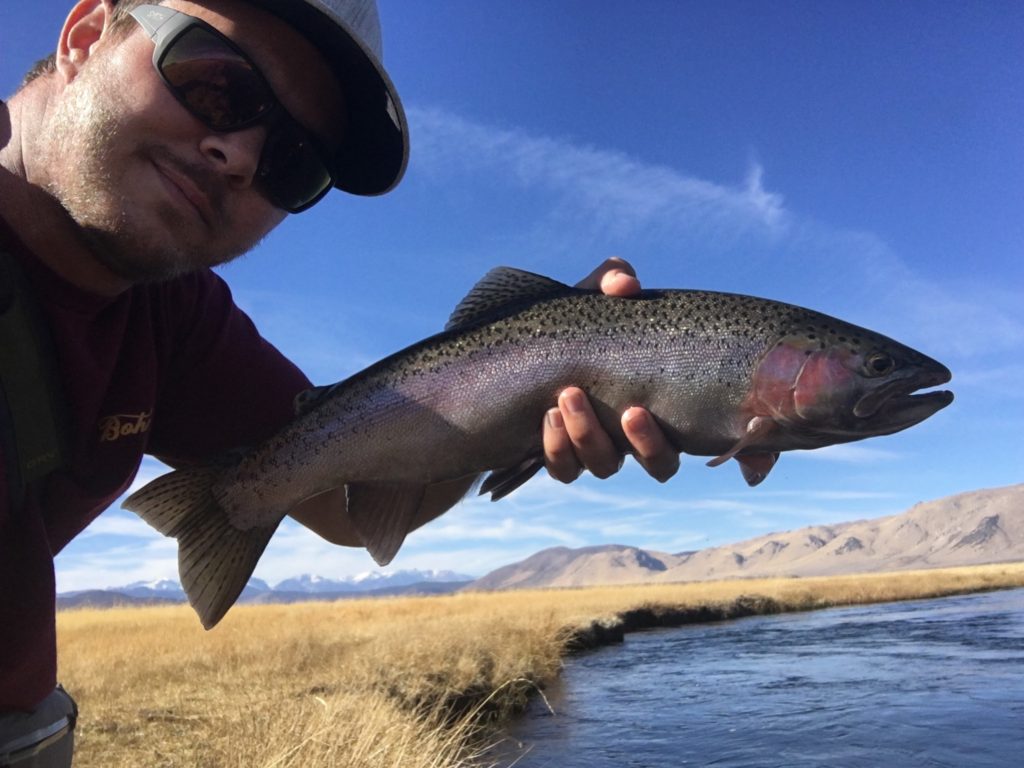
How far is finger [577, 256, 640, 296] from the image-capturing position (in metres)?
3.35

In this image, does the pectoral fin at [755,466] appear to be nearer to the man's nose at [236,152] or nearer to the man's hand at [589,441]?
the man's hand at [589,441]

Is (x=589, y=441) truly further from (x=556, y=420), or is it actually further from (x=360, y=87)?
(x=360, y=87)

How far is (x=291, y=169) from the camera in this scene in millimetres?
3006

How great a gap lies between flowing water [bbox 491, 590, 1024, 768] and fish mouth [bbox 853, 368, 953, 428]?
26.5 feet

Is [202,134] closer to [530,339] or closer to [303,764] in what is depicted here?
[530,339]

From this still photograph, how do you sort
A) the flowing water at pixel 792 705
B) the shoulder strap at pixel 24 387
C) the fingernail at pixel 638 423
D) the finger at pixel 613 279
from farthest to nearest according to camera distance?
the flowing water at pixel 792 705, the finger at pixel 613 279, the fingernail at pixel 638 423, the shoulder strap at pixel 24 387

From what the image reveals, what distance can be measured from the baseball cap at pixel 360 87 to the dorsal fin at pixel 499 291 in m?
0.57

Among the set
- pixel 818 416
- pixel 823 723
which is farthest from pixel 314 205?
pixel 823 723

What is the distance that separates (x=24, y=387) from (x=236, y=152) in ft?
3.25

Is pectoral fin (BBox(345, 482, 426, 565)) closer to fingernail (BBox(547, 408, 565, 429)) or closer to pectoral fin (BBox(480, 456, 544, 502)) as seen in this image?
pectoral fin (BBox(480, 456, 544, 502))

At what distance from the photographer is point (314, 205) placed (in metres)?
3.21

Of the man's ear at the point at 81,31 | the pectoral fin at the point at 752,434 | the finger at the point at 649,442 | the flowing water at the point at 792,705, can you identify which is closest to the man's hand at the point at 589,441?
the finger at the point at 649,442

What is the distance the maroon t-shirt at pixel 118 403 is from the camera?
263cm

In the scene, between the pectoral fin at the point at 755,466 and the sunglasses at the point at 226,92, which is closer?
the sunglasses at the point at 226,92
